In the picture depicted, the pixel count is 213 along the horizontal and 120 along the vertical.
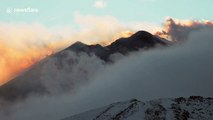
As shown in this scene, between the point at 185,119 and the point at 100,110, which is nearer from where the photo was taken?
the point at 185,119

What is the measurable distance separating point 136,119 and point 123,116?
17.7 feet

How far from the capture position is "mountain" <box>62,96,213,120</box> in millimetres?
118500

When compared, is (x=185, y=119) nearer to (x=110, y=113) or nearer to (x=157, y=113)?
(x=157, y=113)

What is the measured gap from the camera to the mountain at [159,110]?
118 metres

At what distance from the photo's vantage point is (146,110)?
127 meters

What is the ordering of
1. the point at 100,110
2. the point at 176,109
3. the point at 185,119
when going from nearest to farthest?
the point at 185,119
the point at 176,109
the point at 100,110

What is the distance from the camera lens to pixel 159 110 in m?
124

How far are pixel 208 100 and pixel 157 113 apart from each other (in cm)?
1999

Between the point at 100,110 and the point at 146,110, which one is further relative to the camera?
the point at 100,110

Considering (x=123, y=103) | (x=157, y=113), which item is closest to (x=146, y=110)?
(x=157, y=113)

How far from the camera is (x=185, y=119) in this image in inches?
4532

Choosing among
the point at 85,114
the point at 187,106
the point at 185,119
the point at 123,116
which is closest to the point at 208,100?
the point at 187,106

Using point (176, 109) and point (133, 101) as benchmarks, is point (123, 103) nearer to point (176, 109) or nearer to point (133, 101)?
point (133, 101)

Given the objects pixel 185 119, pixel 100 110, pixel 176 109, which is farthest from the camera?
pixel 100 110
